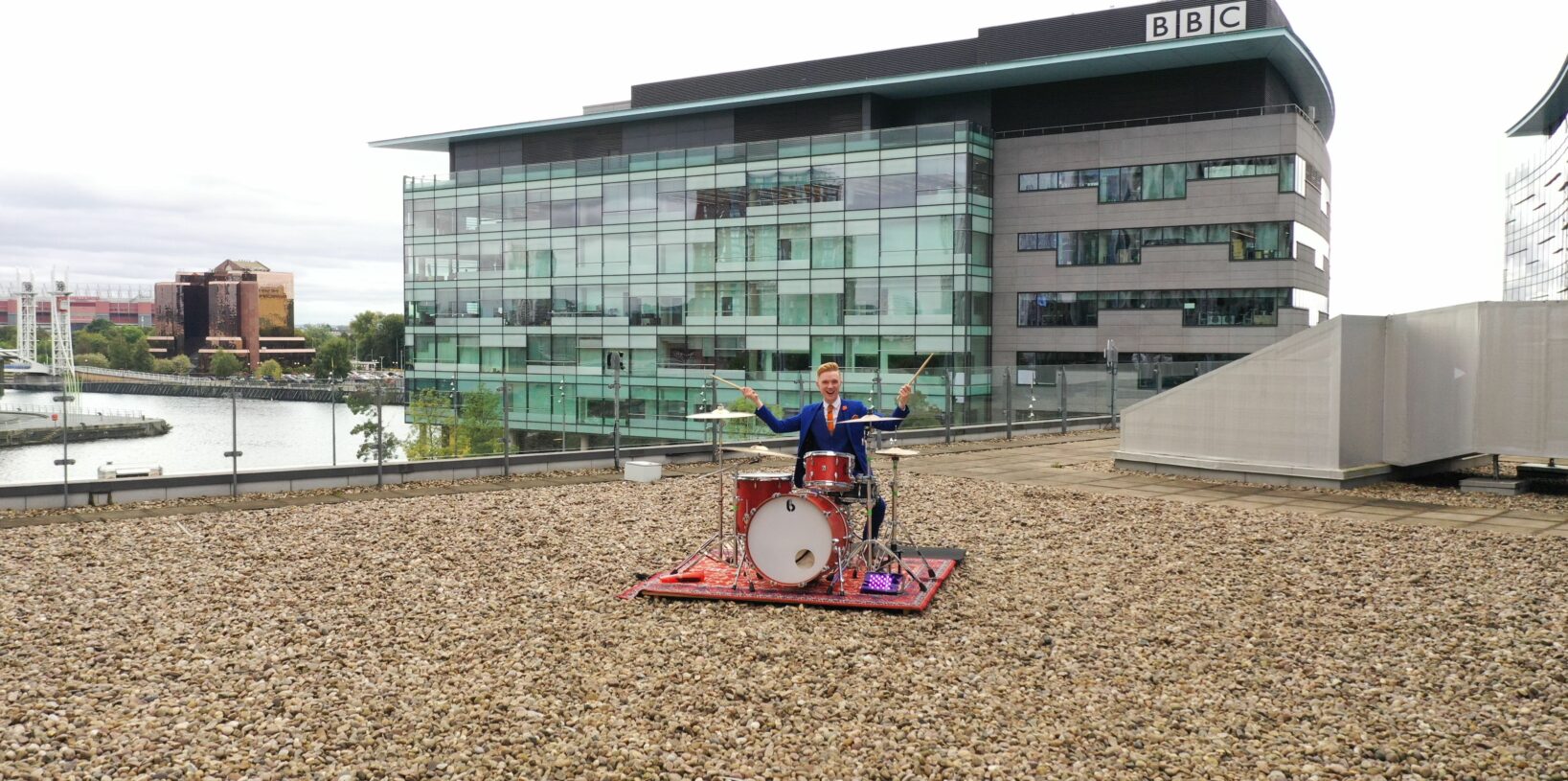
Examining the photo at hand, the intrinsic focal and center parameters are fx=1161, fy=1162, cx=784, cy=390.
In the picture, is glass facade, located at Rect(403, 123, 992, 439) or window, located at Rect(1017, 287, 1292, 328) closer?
window, located at Rect(1017, 287, 1292, 328)

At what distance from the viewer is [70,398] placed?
14984 mm

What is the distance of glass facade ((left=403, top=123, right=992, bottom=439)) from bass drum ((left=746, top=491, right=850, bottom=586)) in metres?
33.4

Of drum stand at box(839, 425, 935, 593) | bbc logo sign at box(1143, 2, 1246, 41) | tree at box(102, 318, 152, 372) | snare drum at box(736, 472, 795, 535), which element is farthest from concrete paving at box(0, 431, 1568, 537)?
tree at box(102, 318, 152, 372)

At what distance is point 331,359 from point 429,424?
518ft

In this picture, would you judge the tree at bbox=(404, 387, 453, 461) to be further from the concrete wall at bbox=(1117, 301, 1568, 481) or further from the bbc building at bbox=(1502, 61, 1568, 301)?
the bbc building at bbox=(1502, 61, 1568, 301)

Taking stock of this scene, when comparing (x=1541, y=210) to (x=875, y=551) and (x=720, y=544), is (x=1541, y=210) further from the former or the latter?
(x=720, y=544)

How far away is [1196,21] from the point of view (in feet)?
160

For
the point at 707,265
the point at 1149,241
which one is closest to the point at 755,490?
the point at 1149,241

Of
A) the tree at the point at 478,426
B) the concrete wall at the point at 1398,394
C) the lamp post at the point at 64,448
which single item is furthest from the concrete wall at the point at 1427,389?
the lamp post at the point at 64,448

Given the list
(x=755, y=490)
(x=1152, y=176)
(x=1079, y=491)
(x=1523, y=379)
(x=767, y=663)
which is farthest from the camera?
(x=1152, y=176)

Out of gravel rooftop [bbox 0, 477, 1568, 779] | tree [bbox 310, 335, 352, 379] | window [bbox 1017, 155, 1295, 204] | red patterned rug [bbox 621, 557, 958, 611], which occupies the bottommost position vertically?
gravel rooftop [bbox 0, 477, 1568, 779]

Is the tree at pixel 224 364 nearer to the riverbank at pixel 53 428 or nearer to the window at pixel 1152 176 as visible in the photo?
the window at pixel 1152 176

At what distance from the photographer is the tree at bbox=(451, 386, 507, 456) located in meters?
18.5

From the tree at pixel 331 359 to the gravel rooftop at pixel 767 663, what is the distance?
15400 centimetres
